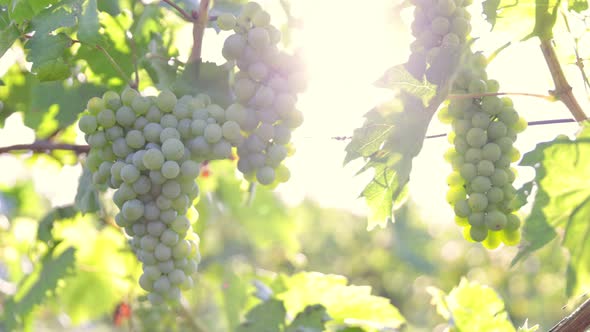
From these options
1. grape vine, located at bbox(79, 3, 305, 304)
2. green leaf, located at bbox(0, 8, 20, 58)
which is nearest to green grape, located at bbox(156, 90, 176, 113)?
grape vine, located at bbox(79, 3, 305, 304)

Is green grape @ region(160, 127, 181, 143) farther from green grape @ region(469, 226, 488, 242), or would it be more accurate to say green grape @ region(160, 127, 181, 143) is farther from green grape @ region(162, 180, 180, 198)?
green grape @ region(469, 226, 488, 242)

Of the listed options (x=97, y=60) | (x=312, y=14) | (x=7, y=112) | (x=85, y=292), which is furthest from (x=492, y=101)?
(x=85, y=292)

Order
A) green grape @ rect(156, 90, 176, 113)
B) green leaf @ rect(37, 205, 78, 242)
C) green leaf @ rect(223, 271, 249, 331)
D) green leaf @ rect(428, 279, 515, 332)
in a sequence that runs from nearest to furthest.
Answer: green grape @ rect(156, 90, 176, 113) → green leaf @ rect(428, 279, 515, 332) → green leaf @ rect(37, 205, 78, 242) → green leaf @ rect(223, 271, 249, 331)

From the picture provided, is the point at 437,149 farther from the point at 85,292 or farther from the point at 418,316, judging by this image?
the point at 418,316

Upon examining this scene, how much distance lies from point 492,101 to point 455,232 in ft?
11.1

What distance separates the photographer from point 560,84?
941 mm

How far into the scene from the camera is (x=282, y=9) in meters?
1.34

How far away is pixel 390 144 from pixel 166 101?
32 cm

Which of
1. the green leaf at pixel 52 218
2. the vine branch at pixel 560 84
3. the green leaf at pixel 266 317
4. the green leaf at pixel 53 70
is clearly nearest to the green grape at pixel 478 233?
the vine branch at pixel 560 84

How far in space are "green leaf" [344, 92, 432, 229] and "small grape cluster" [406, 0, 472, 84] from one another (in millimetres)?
46

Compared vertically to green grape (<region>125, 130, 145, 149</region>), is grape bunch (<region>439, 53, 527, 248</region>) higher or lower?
higher

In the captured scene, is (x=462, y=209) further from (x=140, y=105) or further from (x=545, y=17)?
(x=140, y=105)

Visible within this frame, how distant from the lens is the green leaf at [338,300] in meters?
1.24

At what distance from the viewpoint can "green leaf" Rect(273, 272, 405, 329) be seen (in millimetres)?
1243
